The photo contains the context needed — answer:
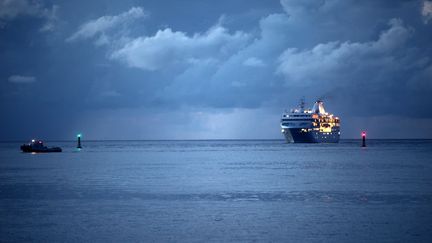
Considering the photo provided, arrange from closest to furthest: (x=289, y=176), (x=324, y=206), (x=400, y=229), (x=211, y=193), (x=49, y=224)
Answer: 1. (x=400, y=229)
2. (x=49, y=224)
3. (x=324, y=206)
4. (x=211, y=193)
5. (x=289, y=176)

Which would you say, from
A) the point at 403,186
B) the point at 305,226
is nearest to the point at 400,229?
the point at 305,226

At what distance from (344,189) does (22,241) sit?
1201 inches

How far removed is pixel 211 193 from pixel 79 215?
15.0m

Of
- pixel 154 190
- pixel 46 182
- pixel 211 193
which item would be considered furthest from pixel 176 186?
pixel 46 182

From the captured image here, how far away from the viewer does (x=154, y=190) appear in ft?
164

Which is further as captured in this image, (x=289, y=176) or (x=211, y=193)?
(x=289, y=176)

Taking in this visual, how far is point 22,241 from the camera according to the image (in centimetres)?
2645

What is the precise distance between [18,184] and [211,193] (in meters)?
20.8

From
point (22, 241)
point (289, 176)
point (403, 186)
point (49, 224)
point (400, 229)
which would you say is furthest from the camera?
point (289, 176)

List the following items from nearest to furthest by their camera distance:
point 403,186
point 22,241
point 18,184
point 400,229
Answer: point 22,241
point 400,229
point 403,186
point 18,184

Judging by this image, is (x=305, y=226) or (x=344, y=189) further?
(x=344, y=189)

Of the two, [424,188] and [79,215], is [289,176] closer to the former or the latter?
[424,188]

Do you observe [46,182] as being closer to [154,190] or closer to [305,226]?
[154,190]

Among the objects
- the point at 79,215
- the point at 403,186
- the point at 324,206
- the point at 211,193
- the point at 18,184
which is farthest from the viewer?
the point at 18,184
